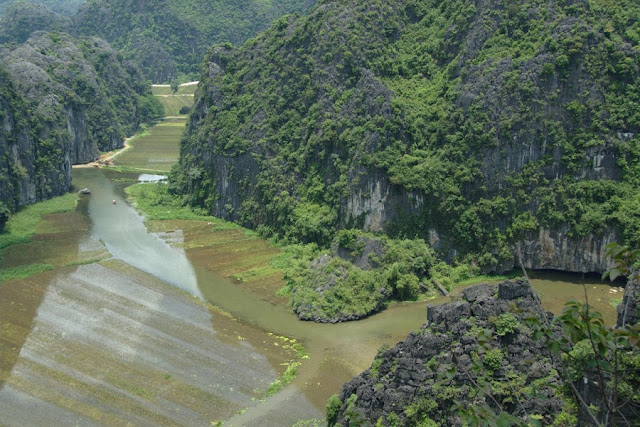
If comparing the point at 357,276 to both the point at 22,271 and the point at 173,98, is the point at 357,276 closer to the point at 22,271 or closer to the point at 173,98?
the point at 22,271

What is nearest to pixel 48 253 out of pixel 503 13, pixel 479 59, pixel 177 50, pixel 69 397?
pixel 69 397

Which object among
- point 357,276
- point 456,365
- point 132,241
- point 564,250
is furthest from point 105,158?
point 456,365

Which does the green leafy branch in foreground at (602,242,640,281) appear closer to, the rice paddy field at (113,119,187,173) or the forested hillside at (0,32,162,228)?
the forested hillside at (0,32,162,228)

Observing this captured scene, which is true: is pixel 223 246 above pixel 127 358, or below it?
above

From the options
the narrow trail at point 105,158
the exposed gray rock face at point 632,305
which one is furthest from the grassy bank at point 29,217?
the exposed gray rock face at point 632,305

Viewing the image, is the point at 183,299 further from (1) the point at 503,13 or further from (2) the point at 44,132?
(2) the point at 44,132

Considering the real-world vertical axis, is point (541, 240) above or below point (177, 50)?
below
